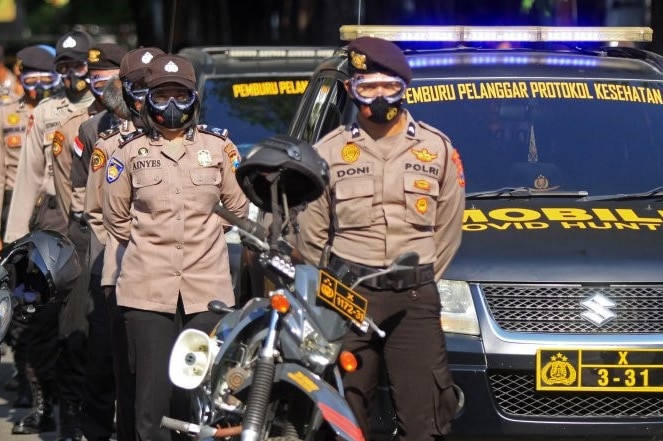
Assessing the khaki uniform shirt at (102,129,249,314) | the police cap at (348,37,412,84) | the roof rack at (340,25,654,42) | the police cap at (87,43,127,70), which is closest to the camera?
the police cap at (348,37,412,84)

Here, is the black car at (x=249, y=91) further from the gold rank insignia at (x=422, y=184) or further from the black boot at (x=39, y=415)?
the gold rank insignia at (x=422, y=184)

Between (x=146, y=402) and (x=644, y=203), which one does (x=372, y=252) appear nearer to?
(x=146, y=402)

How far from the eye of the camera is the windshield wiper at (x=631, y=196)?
7293mm

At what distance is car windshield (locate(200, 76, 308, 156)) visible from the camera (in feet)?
35.2

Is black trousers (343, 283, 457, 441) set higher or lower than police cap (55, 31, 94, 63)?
lower

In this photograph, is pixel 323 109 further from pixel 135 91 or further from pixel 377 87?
pixel 377 87

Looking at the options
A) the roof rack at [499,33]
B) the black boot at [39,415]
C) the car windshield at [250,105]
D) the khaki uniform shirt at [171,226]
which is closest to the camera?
the khaki uniform shirt at [171,226]

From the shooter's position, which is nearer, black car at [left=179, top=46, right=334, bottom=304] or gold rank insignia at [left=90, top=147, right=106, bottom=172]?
gold rank insignia at [left=90, top=147, right=106, bottom=172]

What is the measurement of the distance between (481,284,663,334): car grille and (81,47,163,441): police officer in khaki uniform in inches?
63.5

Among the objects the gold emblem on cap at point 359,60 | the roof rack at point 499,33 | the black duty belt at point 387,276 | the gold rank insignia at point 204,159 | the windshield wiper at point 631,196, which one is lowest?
the black duty belt at point 387,276

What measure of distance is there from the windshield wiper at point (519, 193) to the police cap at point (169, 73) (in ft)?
4.72

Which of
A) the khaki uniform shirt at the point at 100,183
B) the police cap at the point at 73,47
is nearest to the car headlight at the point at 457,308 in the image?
the khaki uniform shirt at the point at 100,183

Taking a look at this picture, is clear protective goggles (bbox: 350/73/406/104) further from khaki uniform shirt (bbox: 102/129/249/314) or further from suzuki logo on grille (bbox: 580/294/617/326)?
suzuki logo on grille (bbox: 580/294/617/326)

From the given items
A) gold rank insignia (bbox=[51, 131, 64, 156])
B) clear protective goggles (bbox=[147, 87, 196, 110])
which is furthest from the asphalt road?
clear protective goggles (bbox=[147, 87, 196, 110])
